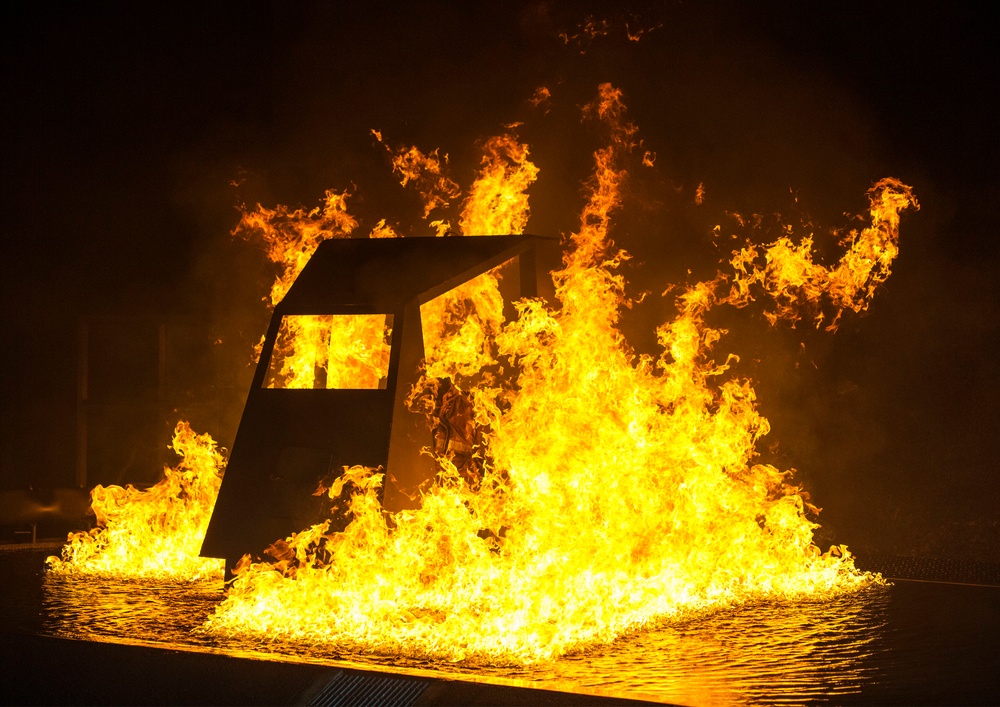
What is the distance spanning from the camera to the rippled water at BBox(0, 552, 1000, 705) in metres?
5.15

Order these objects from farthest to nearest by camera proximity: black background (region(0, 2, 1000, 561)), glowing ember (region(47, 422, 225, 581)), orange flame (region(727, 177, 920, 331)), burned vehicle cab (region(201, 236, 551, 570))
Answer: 1. black background (region(0, 2, 1000, 561))
2. orange flame (region(727, 177, 920, 331))
3. glowing ember (region(47, 422, 225, 581))
4. burned vehicle cab (region(201, 236, 551, 570))

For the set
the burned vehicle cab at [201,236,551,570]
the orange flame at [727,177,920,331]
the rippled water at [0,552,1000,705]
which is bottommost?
the rippled water at [0,552,1000,705]

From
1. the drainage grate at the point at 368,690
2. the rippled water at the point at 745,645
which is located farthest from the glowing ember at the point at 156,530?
the drainage grate at the point at 368,690

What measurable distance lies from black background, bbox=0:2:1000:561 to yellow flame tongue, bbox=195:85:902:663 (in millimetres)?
2446

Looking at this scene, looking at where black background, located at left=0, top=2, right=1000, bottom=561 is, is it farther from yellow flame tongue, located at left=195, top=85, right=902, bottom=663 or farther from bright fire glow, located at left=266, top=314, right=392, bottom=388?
bright fire glow, located at left=266, top=314, right=392, bottom=388

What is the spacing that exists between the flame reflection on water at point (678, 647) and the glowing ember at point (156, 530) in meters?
1.08

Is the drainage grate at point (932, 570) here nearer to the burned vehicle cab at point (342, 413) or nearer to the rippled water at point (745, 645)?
the rippled water at point (745, 645)

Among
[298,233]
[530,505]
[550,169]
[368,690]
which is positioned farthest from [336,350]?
[368,690]

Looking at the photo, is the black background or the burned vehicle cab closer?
the burned vehicle cab

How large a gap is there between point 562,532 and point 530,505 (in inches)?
12.1

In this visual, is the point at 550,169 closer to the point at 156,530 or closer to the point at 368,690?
the point at 156,530

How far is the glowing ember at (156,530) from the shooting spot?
909 centimetres

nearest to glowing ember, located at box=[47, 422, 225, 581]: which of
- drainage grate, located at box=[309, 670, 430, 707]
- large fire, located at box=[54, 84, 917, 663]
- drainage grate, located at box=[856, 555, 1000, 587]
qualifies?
large fire, located at box=[54, 84, 917, 663]

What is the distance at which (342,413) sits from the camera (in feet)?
26.7
